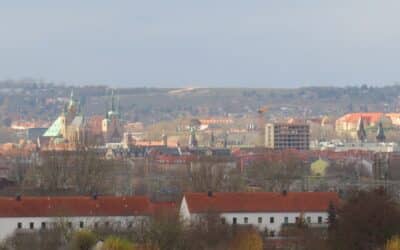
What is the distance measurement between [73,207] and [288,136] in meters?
91.0

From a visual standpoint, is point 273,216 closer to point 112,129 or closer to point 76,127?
point 76,127

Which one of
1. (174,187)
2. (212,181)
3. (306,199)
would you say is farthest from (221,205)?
(174,187)

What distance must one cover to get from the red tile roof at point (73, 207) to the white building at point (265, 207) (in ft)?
3.94

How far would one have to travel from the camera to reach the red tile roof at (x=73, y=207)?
39.3m

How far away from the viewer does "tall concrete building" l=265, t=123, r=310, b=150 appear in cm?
12888

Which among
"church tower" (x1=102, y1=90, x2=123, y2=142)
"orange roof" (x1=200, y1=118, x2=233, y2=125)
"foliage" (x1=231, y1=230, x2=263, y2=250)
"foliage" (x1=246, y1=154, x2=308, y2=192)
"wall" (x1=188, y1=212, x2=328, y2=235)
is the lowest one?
"orange roof" (x1=200, y1=118, x2=233, y2=125)

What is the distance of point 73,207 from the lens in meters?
39.4

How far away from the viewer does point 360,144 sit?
407 ft

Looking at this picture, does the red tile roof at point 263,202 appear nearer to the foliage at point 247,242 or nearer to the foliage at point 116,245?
the foliage at point 247,242

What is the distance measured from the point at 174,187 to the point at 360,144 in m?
65.2

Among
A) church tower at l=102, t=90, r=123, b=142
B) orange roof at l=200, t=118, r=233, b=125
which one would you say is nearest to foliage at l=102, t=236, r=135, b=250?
church tower at l=102, t=90, r=123, b=142

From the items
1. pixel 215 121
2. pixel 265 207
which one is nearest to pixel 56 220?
pixel 265 207

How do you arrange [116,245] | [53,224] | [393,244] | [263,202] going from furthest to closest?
[263,202] → [53,224] → [393,244] → [116,245]

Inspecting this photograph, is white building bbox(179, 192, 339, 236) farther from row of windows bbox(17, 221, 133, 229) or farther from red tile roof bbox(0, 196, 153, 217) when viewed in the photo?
row of windows bbox(17, 221, 133, 229)
